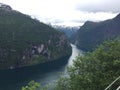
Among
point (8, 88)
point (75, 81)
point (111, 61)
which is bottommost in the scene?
point (8, 88)

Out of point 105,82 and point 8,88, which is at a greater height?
point 105,82

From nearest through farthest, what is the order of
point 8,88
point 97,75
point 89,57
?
point 97,75 < point 89,57 < point 8,88

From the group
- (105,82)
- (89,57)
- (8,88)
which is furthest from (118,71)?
(8,88)

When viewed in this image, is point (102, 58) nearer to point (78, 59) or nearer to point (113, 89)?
point (78, 59)

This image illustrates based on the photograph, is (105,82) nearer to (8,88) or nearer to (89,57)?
(89,57)

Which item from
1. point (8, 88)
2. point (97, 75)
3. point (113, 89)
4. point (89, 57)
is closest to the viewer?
point (113, 89)

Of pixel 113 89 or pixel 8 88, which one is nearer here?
pixel 113 89
